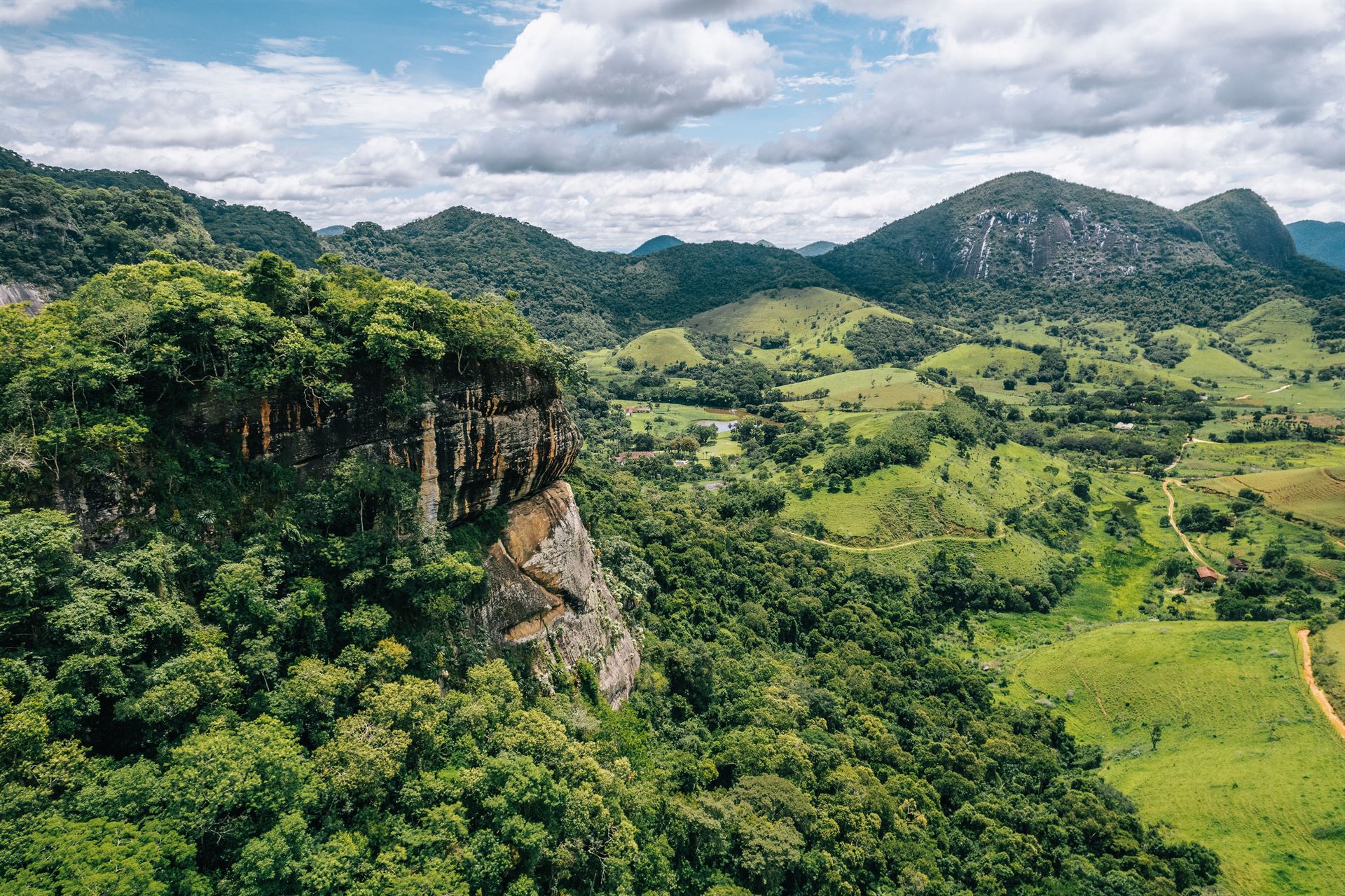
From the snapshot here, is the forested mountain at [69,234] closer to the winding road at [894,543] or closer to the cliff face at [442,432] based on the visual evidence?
the cliff face at [442,432]

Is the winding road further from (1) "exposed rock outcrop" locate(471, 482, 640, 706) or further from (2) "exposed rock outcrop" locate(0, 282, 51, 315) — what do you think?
(2) "exposed rock outcrop" locate(0, 282, 51, 315)

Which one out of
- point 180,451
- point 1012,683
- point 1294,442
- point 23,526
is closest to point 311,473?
point 180,451

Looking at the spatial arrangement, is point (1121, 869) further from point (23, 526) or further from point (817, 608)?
point (23, 526)

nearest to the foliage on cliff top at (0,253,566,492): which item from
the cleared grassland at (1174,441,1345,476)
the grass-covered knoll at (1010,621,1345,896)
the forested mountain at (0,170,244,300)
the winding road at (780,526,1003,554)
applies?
the grass-covered knoll at (1010,621,1345,896)

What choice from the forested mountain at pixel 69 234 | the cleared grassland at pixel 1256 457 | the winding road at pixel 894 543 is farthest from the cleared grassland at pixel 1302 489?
the forested mountain at pixel 69 234

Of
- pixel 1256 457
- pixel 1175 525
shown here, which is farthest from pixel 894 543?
pixel 1256 457
